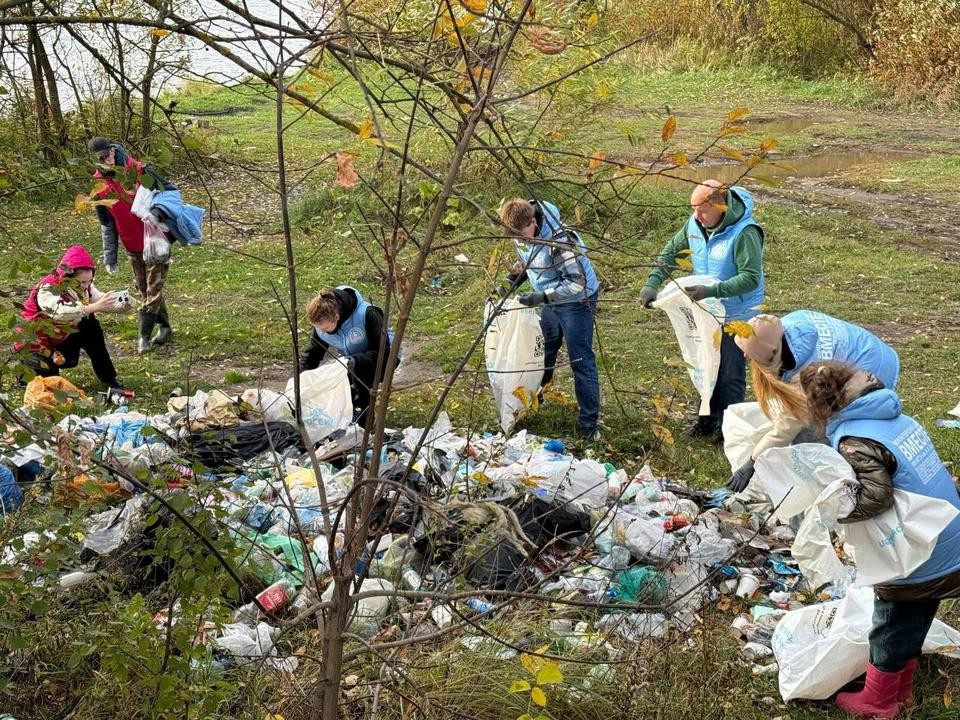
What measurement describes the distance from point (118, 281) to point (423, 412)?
15.8 feet

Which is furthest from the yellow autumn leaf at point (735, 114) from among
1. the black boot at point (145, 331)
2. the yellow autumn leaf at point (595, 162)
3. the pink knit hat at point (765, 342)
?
the black boot at point (145, 331)

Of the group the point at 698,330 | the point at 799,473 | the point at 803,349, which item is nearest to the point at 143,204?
the point at 698,330

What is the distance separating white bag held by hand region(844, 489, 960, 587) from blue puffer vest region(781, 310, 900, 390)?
1161 mm

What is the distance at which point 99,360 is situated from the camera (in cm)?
701

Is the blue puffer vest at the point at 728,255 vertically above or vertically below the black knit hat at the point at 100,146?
below

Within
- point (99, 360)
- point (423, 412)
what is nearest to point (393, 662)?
point (423, 412)

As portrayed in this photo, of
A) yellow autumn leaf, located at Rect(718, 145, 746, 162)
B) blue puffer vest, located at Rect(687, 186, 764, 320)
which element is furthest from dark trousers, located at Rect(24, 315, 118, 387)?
yellow autumn leaf, located at Rect(718, 145, 746, 162)

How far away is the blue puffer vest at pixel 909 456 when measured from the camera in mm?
3457

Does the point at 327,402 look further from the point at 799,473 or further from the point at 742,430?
the point at 799,473

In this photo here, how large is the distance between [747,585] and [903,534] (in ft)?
4.03

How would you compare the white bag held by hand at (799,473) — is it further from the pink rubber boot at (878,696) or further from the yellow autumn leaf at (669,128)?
the yellow autumn leaf at (669,128)

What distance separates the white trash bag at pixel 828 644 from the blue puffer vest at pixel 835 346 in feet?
3.56

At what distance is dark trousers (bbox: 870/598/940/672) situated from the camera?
3.59 m

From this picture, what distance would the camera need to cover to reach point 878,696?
3678 millimetres
